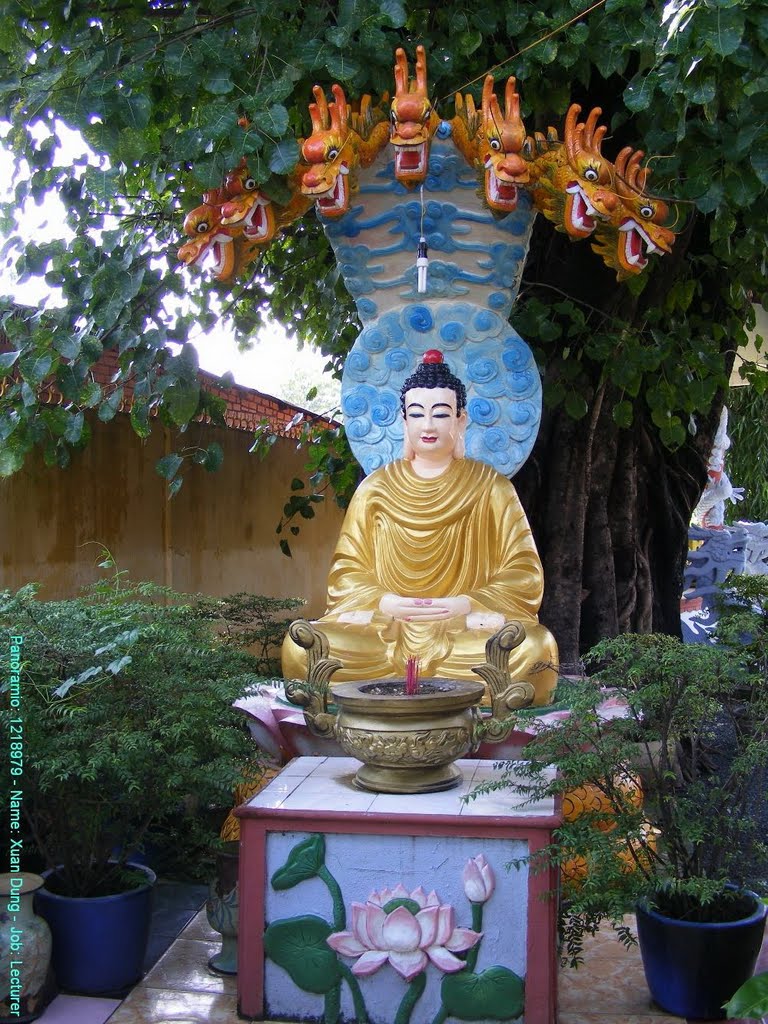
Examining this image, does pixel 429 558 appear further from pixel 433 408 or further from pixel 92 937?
pixel 92 937

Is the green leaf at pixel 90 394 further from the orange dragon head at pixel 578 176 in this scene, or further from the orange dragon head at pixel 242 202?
the orange dragon head at pixel 578 176

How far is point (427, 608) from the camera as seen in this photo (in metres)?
4.72

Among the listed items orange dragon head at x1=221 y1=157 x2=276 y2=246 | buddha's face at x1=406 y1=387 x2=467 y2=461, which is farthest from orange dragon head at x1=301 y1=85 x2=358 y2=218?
buddha's face at x1=406 y1=387 x2=467 y2=461

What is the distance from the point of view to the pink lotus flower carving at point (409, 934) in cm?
298

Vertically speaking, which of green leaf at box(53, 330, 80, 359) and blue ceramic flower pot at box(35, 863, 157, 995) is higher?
green leaf at box(53, 330, 80, 359)

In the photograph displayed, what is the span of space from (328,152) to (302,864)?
9.62ft

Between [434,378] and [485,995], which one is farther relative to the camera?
[434,378]

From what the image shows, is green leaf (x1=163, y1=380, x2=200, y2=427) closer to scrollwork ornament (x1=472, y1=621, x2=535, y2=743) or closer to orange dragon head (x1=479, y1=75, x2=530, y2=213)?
orange dragon head (x1=479, y1=75, x2=530, y2=213)

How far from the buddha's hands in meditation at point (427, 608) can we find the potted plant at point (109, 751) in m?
1.36

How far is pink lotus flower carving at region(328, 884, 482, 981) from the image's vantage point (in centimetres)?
298

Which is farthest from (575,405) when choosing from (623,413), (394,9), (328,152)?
(394,9)

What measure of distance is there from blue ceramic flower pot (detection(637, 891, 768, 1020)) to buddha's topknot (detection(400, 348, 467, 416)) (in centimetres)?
262

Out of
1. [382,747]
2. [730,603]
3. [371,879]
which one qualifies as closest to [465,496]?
[730,603]

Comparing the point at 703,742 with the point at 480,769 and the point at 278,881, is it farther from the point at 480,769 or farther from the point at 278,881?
the point at 278,881
